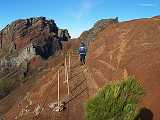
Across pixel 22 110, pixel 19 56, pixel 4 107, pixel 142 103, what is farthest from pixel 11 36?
pixel 142 103

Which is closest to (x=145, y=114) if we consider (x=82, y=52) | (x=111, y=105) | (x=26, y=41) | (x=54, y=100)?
(x=111, y=105)

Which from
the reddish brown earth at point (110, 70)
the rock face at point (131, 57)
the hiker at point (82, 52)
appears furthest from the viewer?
the hiker at point (82, 52)

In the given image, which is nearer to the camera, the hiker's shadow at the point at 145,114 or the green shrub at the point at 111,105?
the green shrub at the point at 111,105

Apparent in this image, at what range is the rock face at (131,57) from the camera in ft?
86.3

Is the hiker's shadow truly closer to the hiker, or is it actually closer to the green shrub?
the green shrub

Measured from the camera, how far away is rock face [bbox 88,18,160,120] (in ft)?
86.3

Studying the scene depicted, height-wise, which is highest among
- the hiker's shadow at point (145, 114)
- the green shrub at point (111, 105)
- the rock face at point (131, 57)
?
the rock face at point (131, 57)

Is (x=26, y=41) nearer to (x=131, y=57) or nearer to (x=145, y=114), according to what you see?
(x=131, y=57)

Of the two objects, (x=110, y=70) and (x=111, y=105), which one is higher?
(x=110, y=70)

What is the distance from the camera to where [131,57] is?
97.6 ft

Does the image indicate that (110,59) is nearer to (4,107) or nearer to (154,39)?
(154,39)

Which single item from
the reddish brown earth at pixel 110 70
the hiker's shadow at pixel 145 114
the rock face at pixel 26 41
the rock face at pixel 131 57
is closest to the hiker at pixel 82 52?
the reddish brown earth at pixel 110 70

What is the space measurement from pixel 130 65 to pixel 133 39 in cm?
393

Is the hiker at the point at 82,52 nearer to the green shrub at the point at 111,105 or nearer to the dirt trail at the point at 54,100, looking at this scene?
the dirt trail at the point at 54,100
